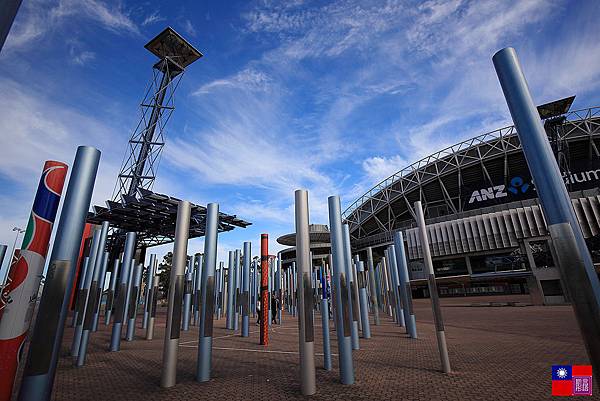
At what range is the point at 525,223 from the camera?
3538 cm

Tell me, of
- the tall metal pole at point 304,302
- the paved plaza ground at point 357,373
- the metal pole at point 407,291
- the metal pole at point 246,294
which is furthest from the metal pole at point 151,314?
the metal pole at point 407,291

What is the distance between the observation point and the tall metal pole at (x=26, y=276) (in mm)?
2445

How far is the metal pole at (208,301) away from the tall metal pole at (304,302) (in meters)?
1.90

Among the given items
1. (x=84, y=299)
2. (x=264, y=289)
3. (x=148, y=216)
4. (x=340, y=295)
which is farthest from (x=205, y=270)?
(x=148, y=216)

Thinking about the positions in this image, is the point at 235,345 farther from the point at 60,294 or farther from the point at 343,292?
the point at 60,294

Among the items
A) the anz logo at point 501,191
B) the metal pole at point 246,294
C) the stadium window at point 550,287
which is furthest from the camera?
the anz logo at point 501,191

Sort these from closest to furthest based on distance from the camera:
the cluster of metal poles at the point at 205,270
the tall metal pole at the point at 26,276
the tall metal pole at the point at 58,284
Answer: the cluster of metal poles at the point at 205,270 < the tall metal pole at the point at 26,276 < the tall metal pole at the point at 58,284

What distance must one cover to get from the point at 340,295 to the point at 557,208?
406 cm

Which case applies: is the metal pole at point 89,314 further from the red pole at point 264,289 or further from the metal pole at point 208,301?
the red pole at point 264,289

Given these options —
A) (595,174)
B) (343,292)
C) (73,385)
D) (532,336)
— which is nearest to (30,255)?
(73,385)

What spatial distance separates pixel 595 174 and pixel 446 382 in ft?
154

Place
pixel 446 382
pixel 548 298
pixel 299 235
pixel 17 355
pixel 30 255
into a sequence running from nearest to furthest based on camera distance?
pixel 17 355, pixel 30 255, pixel 446 382, pixel 299 235, pixel 548 298

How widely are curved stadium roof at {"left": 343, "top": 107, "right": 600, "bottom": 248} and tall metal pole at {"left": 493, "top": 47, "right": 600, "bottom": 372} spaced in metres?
40.9

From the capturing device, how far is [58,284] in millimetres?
2859
